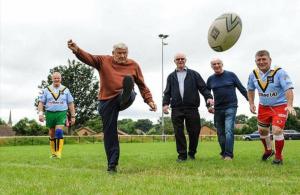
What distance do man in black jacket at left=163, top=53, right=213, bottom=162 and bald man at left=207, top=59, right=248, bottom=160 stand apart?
41 cm

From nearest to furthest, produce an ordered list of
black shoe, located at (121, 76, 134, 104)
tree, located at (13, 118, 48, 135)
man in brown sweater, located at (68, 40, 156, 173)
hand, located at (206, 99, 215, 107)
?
1. black shoe, located at (121, 76, 134, 104)
2. man in brown sweater, located at (68, 40, 156, 173)
3. hand, located at (206, 99, 215, 107)
4. tree, located at (13, 118, 48, 135)

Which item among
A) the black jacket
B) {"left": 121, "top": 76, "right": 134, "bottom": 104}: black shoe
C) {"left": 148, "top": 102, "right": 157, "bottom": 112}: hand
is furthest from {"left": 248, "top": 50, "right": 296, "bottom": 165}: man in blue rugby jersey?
{"left": 121, "top": 76, "right": 134, "bottom": 104}: black shoe

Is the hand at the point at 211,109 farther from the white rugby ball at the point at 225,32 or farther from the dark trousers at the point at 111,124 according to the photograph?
the dark trousers at the point at 111,124

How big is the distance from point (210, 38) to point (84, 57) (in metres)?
3.04

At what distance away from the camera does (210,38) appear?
836 cm

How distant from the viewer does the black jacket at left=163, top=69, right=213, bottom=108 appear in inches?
336

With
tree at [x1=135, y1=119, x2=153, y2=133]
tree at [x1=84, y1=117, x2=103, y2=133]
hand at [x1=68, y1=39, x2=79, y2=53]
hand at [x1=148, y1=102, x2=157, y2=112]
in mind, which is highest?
tree at [x1=135, y1=119, x2=153, y2=133]

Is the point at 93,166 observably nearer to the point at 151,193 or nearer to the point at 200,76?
the point at 200,76

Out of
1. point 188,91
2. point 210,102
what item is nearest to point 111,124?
point 188,91

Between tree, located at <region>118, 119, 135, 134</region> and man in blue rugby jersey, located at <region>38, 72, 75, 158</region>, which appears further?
tree, located at <region>118, 119, 135, 134</region>

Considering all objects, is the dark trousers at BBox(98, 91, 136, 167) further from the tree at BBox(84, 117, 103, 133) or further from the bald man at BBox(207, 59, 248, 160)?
the tree at BBox(84, 117, 103, 133)

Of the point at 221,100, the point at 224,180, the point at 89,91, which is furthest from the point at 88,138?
the point at 224,180

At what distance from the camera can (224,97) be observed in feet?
29.5

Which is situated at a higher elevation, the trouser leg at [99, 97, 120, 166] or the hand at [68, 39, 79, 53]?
the hand at [68, 39, 79, 53]
